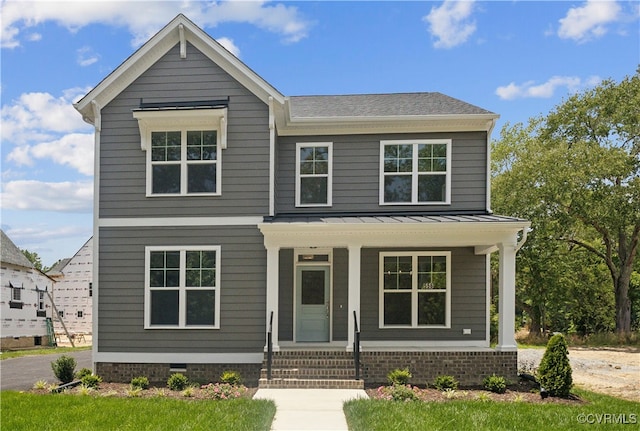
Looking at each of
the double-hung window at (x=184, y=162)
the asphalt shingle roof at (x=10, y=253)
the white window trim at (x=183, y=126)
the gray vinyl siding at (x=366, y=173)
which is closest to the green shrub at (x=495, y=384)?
the gray vinyl siding at (x=366, y=173)

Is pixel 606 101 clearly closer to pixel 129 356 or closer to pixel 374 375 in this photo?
pixel 374 375

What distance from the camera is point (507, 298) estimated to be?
10.8 meters

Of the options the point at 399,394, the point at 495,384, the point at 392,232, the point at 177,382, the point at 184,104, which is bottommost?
the point at 177,382

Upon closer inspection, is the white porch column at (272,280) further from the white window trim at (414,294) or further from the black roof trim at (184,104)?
the black roof trim at (184,104)

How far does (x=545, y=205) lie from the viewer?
76.4 feet

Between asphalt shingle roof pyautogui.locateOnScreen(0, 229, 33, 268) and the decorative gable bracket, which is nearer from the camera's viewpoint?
the decorative gable bracket

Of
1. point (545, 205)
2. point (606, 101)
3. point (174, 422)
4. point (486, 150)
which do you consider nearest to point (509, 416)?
point (174, 422)

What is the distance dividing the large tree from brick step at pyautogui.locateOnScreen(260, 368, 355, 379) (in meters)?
16.1

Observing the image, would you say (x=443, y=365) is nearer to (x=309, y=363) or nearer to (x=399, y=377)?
(x=399, y=377)

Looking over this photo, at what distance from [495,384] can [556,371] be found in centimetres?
118

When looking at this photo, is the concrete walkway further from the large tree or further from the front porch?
the large tree

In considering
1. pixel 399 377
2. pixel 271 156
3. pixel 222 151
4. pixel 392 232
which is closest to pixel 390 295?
pixel 392 232

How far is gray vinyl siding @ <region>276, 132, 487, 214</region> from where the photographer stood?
12391 mm

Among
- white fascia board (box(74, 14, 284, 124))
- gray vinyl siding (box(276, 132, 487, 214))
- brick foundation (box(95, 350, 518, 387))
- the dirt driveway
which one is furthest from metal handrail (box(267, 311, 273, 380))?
the dirt driveway
